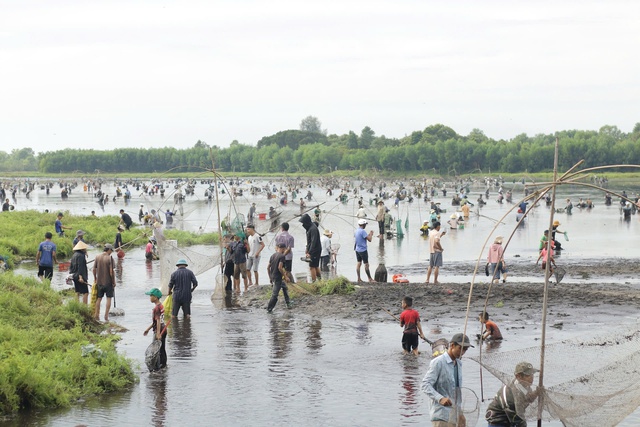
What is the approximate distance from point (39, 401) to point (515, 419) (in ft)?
20.1

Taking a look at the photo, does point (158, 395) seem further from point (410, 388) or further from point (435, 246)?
point (435, 246)

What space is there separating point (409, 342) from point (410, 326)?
47 centimetres

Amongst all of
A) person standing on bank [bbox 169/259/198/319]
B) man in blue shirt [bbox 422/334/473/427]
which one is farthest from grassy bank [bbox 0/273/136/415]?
man in blue shirt [bbox 422/334/473/427]

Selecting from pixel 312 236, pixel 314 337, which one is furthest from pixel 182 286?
pixel 312 236

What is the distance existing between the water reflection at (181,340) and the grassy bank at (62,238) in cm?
1072

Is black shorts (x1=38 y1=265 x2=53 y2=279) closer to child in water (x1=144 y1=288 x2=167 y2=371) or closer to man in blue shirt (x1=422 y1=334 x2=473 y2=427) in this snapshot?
child in water (x1=144 y1=288 x2=167 y2=371)

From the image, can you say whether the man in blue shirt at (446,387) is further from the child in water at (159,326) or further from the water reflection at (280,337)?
the child in water at (159,326)

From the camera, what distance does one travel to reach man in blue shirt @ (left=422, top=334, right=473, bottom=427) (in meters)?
8.20

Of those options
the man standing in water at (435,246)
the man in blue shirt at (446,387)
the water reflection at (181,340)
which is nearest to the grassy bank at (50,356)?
the water reflection at (181,340)

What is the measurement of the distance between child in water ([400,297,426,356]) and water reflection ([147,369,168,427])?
12.0 feet

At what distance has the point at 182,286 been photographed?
1650cm

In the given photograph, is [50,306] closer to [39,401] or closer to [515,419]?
[39,401]

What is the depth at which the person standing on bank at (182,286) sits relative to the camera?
53.1 feet

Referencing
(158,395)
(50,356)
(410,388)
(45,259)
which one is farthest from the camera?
(45,259)
